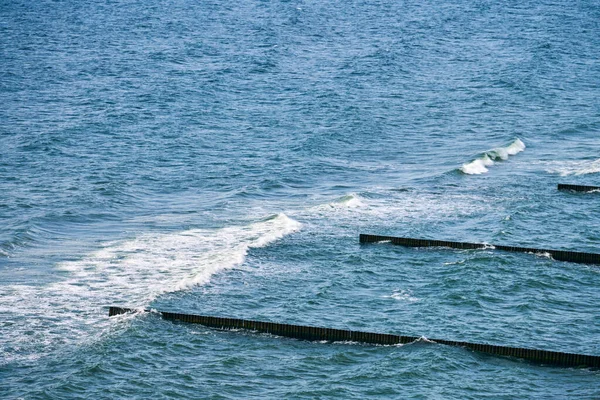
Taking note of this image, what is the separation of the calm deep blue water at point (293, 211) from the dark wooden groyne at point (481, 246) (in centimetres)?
51

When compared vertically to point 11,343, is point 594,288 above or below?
above

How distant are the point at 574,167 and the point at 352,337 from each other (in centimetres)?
2580

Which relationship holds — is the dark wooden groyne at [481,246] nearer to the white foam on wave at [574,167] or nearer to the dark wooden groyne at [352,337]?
the dark wooden groyne at [352,337]

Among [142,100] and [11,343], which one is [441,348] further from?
[142,100]

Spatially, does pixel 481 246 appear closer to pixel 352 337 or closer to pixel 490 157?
pixel 352 337

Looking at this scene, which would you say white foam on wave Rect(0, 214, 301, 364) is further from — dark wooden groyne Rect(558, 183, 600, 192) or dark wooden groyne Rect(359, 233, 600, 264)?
dark wooden groyne Rect(558, 183, 600, 192)

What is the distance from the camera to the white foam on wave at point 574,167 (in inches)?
1964

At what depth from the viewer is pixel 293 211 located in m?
43.8

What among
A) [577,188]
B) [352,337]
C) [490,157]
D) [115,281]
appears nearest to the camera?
[352,337]

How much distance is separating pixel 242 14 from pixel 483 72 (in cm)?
4240

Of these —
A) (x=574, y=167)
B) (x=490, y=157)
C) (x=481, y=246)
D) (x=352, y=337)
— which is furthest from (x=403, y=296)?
(x=490, y=157)

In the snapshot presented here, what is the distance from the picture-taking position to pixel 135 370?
2720 cm

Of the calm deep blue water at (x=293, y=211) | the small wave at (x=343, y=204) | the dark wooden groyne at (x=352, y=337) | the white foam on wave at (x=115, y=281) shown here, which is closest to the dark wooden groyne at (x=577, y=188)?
the calm deep blue water at (x=293, y=211)

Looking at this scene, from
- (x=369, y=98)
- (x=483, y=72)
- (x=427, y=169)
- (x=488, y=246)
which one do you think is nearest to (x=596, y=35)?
(x=483, y=72)
